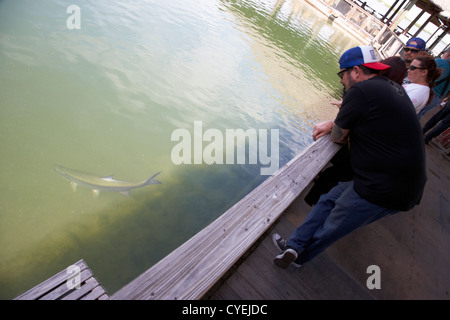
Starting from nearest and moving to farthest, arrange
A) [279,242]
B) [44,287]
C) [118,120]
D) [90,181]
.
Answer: [44,287], [279,242], [90,181], [118,120]

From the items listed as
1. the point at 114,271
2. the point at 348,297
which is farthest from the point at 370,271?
the point at 114,271

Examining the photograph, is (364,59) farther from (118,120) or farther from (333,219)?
(118,120)

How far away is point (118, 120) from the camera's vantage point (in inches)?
248

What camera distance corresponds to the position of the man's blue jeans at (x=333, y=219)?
6.41 ft

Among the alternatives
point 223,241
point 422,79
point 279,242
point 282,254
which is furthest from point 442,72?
point 223,241

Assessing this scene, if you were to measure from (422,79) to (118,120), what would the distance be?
6.54 meters

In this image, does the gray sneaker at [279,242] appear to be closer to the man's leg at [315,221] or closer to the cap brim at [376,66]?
the man's leg at [315,221]

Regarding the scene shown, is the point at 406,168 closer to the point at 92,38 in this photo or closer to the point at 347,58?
the point at 347,58

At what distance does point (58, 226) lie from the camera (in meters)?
4.04

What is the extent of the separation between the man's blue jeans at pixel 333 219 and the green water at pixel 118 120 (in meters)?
2.81

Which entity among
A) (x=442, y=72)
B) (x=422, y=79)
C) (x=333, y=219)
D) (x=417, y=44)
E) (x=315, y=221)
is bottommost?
(x=315, y=221)

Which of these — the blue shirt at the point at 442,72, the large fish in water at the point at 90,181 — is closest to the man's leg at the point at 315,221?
the large fish in water at the point at 90,181

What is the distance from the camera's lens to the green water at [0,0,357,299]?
13.1ft

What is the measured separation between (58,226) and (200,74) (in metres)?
7.36
